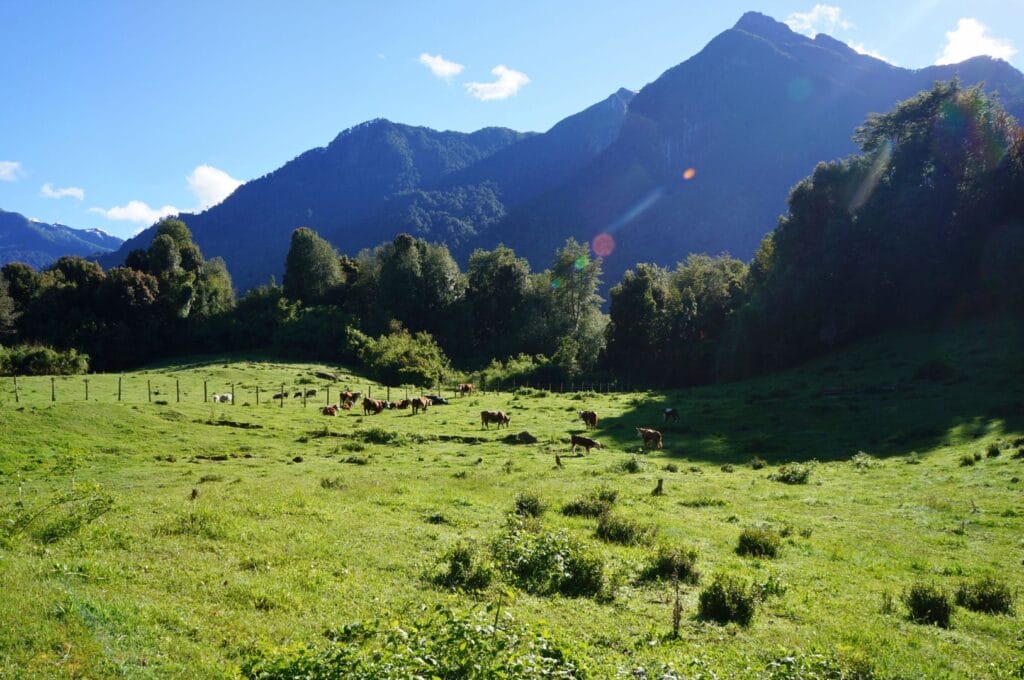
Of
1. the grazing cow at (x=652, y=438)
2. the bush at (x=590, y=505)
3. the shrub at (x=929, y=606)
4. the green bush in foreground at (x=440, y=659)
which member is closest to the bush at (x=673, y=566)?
the shrub at (x=929, y=606)

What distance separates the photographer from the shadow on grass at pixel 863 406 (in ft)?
102

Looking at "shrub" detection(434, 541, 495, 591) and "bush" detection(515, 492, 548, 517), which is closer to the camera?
"shrub" detection(434, 541, 495, 591)

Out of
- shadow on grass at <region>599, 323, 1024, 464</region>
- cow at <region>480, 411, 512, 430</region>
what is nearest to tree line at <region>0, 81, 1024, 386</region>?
shadow on grass at <region>599, 323, 1024, 464</region>

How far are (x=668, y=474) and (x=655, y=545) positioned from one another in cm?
1153

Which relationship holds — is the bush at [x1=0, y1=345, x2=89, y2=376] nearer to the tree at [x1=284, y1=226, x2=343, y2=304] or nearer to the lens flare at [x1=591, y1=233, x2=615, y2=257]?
the tree at [x1=284, y1=226, x2=343, y2=304]

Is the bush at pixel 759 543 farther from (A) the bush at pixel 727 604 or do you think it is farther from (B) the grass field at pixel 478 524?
(A) the bush at pixel 727 604

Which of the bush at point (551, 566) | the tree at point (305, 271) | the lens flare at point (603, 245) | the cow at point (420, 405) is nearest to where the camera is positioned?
the bush at point (551, 566)

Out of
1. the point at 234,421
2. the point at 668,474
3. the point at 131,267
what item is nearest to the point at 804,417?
the point at 668,474

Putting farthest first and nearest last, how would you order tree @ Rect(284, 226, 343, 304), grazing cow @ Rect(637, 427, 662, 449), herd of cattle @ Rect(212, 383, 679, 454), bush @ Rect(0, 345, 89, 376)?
tree @ Rect(284, 226, 343, 304), bush @ Rect(0, 345, 89, 376), grazing cow @ Rect(637, 427, 662, 449), herd of cattle @ Rect(212, 383, 679, 454)

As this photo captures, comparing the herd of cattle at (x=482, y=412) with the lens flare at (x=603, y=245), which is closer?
the herd of cattle at (x=482, y=412)

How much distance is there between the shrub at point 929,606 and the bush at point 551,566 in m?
5.88

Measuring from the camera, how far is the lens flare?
191375 millimetres

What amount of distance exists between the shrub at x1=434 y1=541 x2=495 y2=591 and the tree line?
53786 mm

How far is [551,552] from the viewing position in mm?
12414
